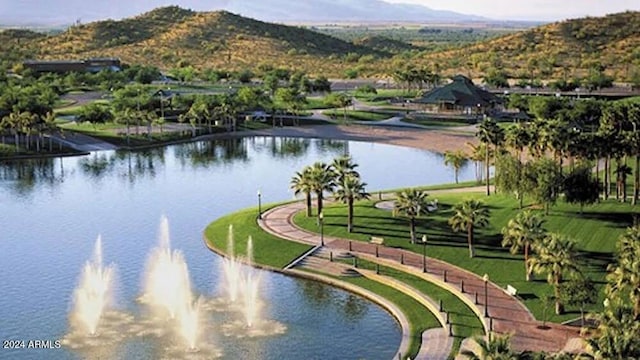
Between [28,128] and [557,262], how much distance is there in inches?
3014

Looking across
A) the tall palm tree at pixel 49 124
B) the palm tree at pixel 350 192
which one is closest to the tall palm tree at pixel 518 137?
the palm tree at pixel 350 192

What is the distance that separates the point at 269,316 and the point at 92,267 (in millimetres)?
16463

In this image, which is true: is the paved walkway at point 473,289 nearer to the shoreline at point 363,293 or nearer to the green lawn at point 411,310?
the green lawn at point 411,310

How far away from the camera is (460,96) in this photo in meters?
145

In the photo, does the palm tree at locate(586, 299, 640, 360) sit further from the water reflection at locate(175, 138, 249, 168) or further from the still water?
the water reflection at locate(175, 138, 249, 168)

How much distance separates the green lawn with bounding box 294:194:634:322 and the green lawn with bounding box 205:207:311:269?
362 cm

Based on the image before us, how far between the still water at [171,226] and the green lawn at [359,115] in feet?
57.7

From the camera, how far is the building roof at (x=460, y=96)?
471 ft

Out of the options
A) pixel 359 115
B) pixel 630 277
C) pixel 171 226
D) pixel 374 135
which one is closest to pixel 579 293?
pixel 630 277

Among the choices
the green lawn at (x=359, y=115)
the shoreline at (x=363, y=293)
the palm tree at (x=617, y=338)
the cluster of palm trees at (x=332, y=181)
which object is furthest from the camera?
the green lawn at (x=359, y=115)

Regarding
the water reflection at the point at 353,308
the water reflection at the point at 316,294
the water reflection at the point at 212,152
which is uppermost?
the water reflection at the point at 212,152

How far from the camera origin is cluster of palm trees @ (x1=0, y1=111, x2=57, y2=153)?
361 feet

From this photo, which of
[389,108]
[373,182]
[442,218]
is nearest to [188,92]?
[389,108]

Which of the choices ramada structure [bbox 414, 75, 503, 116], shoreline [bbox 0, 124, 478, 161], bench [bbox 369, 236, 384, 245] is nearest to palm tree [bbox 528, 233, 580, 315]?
bench [bbox 369, 236, 384, 245]
